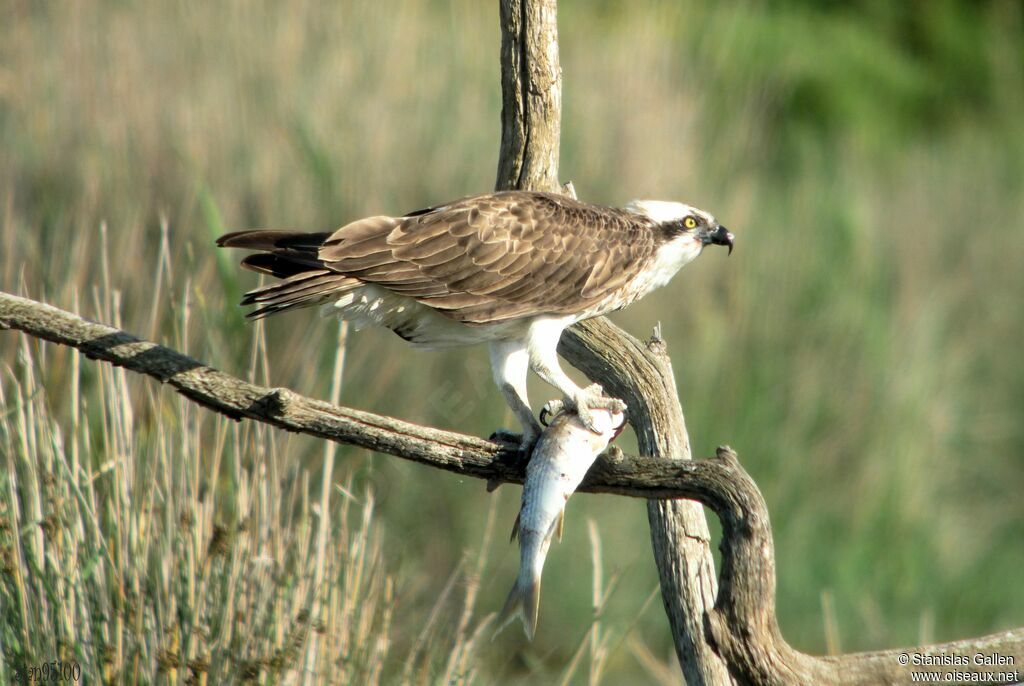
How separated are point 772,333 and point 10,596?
6435mm

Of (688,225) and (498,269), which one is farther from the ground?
(688,225)

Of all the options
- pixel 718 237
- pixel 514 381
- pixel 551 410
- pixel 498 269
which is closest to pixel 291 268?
pixel 498 269

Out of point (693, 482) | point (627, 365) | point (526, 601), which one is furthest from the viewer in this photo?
point (627, 365)

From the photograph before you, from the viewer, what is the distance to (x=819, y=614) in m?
8.55

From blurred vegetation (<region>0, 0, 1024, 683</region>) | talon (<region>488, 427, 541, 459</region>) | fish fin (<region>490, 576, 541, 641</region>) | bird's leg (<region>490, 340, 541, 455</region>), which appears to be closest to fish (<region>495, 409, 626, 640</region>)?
fish fin (<region>490, 576, 541, 641</region>)

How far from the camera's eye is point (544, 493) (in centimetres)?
304

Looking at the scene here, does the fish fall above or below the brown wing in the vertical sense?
below

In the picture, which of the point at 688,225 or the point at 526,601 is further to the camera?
the point at 688,225

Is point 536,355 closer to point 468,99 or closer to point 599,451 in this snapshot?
point 599,451

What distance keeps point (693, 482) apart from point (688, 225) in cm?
122

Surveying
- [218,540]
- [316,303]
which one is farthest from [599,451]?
[218,540]

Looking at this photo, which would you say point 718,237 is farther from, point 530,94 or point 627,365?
point 530,94

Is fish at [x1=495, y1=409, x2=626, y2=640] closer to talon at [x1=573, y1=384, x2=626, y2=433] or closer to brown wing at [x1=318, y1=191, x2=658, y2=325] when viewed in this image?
talon at [x1=573, y1=384, x2=626, y2=433]

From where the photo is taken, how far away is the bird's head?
3.83m
